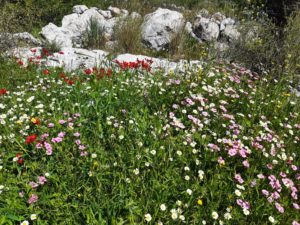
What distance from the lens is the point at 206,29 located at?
8.08m

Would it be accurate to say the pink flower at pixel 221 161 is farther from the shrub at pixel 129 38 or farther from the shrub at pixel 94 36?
the shrub at pixel 94 36

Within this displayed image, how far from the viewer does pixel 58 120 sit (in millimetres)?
3238

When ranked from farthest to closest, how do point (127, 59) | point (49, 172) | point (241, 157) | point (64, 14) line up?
point (64, 14) → point (127, 59) → point (241, 157) → point (49, 172)

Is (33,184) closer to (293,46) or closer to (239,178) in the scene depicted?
(239,178)

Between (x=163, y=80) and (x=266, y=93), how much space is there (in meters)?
1.52

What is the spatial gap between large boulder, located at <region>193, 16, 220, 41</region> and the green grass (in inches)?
159

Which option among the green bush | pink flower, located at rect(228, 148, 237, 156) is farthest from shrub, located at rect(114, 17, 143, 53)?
→ pink flower, located at rect(228, 148, 237, 156)

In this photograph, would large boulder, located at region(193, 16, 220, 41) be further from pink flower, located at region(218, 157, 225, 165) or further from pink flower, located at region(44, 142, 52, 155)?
pink flower, located at region(44, 142, 52, 155)

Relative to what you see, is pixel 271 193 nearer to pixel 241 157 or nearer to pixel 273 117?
pixel 241 157

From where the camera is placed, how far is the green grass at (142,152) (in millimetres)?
2496

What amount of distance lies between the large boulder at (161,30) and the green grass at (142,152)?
11.4 feet

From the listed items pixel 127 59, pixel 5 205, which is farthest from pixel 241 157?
pixel 127 59

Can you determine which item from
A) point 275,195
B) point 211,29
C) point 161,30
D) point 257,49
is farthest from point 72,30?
point 275,195

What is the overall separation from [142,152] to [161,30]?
17.4 feet
